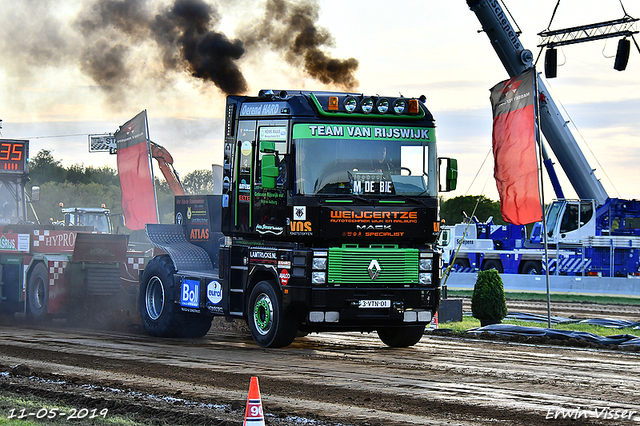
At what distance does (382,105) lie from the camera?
40.0ft

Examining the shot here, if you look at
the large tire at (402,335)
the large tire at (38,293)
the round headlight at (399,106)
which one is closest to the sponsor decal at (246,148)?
the round headlight at (399,106)

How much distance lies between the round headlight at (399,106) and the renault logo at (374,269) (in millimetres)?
2105

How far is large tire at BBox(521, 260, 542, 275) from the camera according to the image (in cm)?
3362

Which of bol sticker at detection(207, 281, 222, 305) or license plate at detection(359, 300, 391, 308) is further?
bol sticker at detection(207, 281, 222, 305)

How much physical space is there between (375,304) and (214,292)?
2.70m

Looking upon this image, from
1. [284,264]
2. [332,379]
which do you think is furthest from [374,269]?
[332,379]

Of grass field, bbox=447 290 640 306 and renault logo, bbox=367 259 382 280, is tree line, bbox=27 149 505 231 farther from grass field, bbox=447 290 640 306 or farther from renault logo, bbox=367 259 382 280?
renault logo, bbox=367 259 382 280

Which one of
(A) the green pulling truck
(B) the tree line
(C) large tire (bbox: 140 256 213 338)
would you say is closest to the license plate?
(A) the green pulling truck

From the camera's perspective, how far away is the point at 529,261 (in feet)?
112

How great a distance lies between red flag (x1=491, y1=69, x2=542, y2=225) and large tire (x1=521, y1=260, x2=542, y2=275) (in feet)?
59.2

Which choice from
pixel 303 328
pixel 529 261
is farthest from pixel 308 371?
pixel 529 261

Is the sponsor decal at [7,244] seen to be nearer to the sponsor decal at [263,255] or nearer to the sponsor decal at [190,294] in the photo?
the sponsor decal at [190,294]

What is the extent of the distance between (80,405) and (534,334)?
8.53 metres

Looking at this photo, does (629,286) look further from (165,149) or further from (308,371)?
(308,371)
